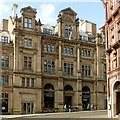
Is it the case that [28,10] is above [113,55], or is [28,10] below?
above

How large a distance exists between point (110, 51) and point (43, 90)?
79.6 ft

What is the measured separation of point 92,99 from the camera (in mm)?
61031

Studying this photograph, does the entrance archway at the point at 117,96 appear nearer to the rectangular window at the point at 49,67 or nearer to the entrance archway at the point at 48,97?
the entrance archway at the point at 48,97

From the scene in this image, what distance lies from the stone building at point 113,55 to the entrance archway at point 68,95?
2444 centimetres

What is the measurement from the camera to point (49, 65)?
58094mm

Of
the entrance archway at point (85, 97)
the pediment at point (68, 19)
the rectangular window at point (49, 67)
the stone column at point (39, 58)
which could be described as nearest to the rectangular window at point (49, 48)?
the stone column at point (39, 58)

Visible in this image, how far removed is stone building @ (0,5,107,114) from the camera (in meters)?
53.7

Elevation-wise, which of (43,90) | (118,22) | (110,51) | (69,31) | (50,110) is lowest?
(50,110)

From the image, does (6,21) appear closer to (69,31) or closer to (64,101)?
(69,31)

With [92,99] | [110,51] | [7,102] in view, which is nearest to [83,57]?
[92,99]

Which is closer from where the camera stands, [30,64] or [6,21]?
[30,64]

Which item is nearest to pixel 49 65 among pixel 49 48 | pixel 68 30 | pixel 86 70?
pixel 49 48

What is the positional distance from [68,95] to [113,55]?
26.4 m

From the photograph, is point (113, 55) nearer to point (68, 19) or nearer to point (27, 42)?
point (27, 42)
